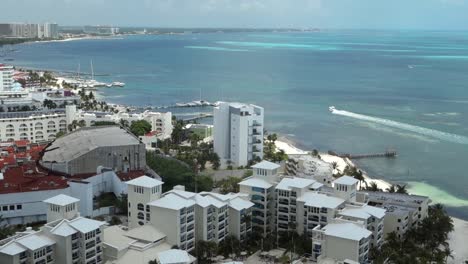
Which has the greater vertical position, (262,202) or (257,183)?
(257,183)

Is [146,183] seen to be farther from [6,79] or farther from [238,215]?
[6,79]

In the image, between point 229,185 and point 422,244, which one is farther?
point 229,185

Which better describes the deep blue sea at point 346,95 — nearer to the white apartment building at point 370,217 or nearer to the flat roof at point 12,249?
the white apartment building at point 370,217

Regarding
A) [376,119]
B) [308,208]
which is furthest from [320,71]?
[308,208]

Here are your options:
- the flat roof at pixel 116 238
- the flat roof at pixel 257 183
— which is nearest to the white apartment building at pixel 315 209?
the flat roof at pixel 257 183

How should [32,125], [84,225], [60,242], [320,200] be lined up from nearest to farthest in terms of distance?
[60,242] < [84,225] < [320,200] < [32,125]

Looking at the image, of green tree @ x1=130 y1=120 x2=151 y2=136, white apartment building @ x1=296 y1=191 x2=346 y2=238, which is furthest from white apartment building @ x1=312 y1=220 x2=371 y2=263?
green tree @ x1=130 y1=120 x2=151 y2=136

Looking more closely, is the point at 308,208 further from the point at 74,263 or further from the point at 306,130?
the point at 306,130

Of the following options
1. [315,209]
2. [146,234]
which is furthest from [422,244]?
[146,234]
